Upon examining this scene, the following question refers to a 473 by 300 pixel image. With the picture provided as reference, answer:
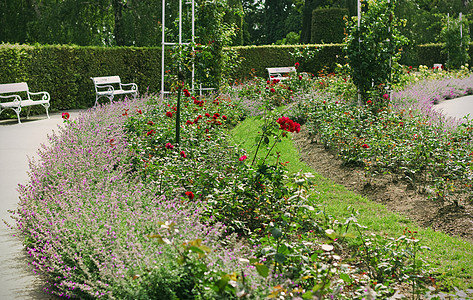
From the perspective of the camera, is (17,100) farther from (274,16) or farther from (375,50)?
(274,16)

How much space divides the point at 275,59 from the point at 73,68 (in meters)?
6.90

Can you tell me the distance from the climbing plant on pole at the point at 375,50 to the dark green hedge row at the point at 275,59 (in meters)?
7.58

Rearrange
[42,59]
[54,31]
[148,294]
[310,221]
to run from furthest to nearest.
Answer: [54,31] < [42,59] < [310,221] < [148,294]

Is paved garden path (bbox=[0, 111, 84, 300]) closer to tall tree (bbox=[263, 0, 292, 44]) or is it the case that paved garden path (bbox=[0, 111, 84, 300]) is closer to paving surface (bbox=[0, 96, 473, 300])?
paving surface (bbox=[0, 96, 473, 300])

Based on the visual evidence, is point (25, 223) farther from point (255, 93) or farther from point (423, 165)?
point (255, 93)

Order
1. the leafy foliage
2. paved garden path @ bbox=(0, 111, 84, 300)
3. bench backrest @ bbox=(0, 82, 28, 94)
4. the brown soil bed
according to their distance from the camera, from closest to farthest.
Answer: paved garden path @ bbox=(0, 111, 84, 300) < the brown soil bed < bench backrest @ bbox=(0, 82, 28, 94) < the leafy foliage

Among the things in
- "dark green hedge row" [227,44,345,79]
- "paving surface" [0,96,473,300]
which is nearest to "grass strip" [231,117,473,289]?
"paving surface" [0,96,473,300]

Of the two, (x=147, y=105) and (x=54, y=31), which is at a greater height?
(x=54, y=31)

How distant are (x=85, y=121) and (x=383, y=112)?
431 cm

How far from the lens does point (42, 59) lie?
518 inches

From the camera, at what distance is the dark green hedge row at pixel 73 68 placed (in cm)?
1250

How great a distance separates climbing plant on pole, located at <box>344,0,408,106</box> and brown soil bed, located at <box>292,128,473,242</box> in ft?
6.98

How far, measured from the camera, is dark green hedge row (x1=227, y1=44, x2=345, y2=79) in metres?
16.6

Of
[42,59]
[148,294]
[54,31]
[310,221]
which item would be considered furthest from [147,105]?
[54,31]
